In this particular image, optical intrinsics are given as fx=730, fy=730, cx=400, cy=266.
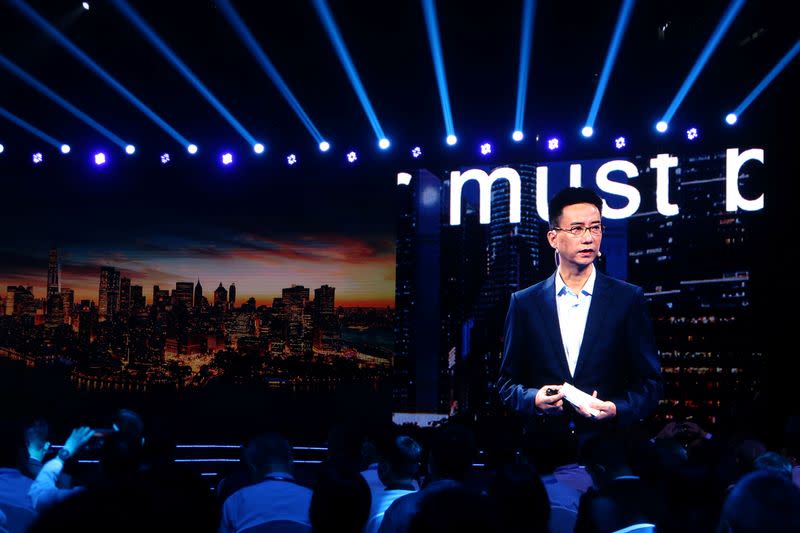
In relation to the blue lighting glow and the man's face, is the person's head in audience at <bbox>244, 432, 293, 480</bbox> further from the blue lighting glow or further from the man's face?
the blue lighting glow

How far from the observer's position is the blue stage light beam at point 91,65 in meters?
7.31

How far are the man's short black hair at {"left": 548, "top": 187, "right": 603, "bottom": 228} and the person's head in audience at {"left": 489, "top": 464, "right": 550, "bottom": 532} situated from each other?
17.4 ft

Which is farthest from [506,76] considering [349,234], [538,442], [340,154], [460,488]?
[460,488]

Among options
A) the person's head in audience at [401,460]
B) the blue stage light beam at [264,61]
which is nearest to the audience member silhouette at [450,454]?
the person's head in audience at [401,460]

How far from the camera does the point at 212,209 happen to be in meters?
9.61

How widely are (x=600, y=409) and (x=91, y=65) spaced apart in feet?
20.9

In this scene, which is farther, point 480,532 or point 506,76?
point 506,76

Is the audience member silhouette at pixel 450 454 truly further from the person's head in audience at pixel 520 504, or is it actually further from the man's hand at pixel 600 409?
the man's hand at pixel 600 409

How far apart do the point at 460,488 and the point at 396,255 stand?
7482mm

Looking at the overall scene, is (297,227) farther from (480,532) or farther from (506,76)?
(480,532)

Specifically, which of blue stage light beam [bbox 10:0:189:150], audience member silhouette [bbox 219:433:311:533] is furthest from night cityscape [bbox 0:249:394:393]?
audience member silhouette [bbox 219:433:311:533]

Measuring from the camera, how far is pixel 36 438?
4.02 meters

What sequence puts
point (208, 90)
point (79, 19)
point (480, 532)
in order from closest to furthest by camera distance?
point (480, 532) → point (79, 19) → point (208, 90)

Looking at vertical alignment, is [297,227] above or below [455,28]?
below
